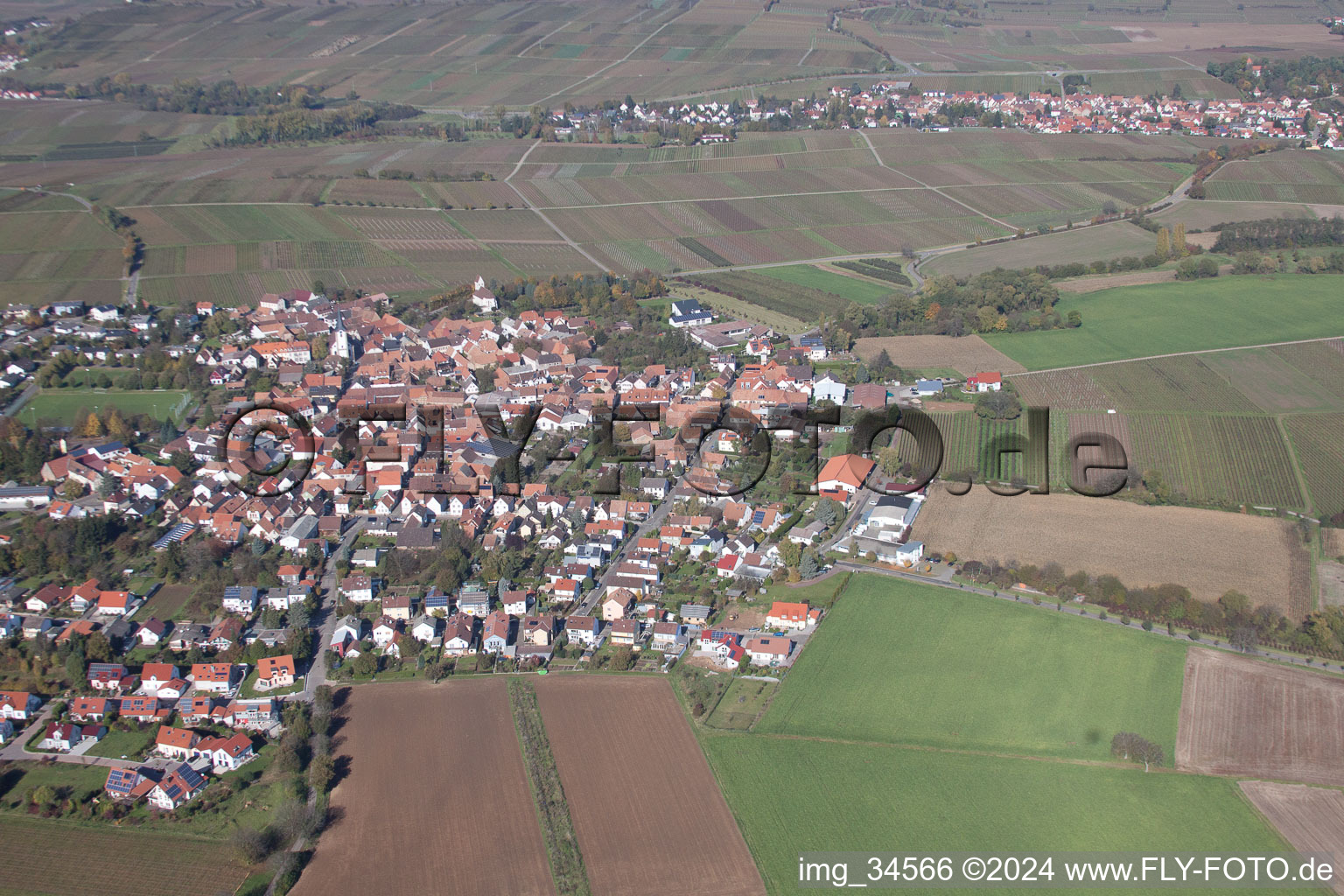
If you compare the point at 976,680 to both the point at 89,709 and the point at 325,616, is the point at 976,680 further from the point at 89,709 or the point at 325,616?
the point at 89,709

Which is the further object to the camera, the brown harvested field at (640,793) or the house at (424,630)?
the house at (424,630)

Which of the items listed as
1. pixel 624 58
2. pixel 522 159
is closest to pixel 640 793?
pixel 522 159

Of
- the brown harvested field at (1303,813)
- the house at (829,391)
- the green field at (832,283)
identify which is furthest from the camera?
the green field at (832,283)

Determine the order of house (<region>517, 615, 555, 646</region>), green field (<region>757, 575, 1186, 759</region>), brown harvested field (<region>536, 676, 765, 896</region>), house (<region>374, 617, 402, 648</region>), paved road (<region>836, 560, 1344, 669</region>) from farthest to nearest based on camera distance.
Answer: house (<region>374, 617, 402, 648</region>) → house (<region>517, 615, 555, 646</region>) → paved road (<region>836, 560, 1344, 669</region>) → green field (<region>757, 575, 1186, 759</region>) → brown harvested field (<region>536, 676, 765, 896</region>)

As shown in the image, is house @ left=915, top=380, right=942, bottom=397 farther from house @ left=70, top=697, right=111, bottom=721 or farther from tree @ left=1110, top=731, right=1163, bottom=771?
house @ left=70, top=697, right=111, bottom=721

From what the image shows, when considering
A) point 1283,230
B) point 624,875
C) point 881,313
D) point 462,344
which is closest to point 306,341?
point 462,344

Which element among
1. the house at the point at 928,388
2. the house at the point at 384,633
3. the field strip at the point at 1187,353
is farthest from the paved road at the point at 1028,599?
the field strip at the point at 1187,353

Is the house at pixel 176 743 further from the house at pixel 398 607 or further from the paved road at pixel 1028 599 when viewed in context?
the paved road at pixel 1028 599

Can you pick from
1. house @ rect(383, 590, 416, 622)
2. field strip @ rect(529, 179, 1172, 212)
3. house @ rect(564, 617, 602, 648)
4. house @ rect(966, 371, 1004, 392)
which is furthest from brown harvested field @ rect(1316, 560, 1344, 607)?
field strip @ rect(529, 179, 1172, 212)
